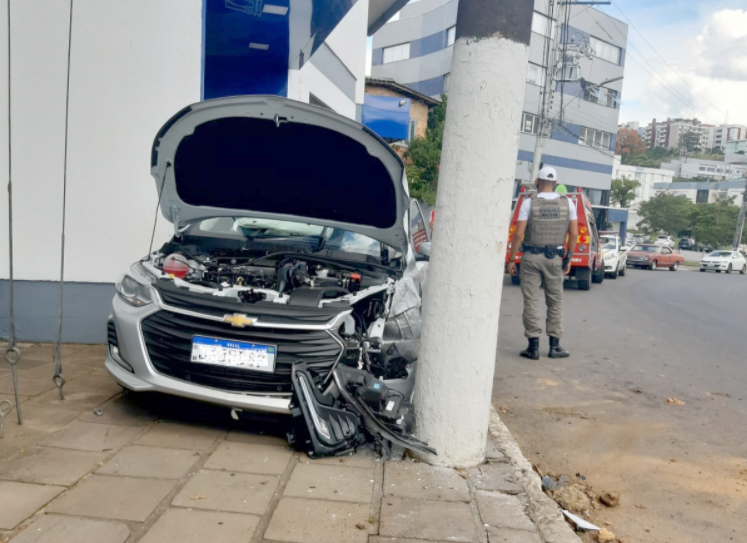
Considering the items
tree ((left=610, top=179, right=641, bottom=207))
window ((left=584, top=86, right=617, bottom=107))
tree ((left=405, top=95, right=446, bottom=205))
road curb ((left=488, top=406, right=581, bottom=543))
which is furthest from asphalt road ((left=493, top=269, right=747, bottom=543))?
tree ((left=610, top=179, right=641, bottom=207))

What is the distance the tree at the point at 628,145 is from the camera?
115 meters

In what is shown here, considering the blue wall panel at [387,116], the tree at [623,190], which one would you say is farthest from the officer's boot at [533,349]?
the tree at [623,190]

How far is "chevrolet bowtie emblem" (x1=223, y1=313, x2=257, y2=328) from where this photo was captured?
3.56m

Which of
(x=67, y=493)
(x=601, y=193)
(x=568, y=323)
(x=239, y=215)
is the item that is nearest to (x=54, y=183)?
→ (x=239, y=215)

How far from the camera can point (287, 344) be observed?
359 centimetres

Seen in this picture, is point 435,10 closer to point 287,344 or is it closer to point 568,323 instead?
point 568,323

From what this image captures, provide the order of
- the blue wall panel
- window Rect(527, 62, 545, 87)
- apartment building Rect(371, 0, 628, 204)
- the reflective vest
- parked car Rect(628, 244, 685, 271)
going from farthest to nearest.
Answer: apartment building Rect(371, 0, 628, 204), window Rect(527, 62, 545, 87), parked car Rect(628, 244, 685, 271), the blue wall panel, the reflective vest

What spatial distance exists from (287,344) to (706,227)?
72.6 m

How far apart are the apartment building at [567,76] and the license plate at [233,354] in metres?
40.3

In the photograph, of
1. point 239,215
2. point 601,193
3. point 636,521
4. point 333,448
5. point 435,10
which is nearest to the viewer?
point 636,521

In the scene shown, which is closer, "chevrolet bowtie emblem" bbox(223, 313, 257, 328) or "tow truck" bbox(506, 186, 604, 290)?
"chevrolet bowtie emblem" bbox(223, 313, 257, 328)

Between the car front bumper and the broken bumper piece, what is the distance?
0.15 m

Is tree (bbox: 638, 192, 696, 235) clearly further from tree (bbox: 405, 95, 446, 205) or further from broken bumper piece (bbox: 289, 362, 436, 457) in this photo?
broken bumper piece (bbox: 289, 362, 436, 457)

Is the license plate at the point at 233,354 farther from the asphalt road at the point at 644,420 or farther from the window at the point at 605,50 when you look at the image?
the window at the point at 605,50
